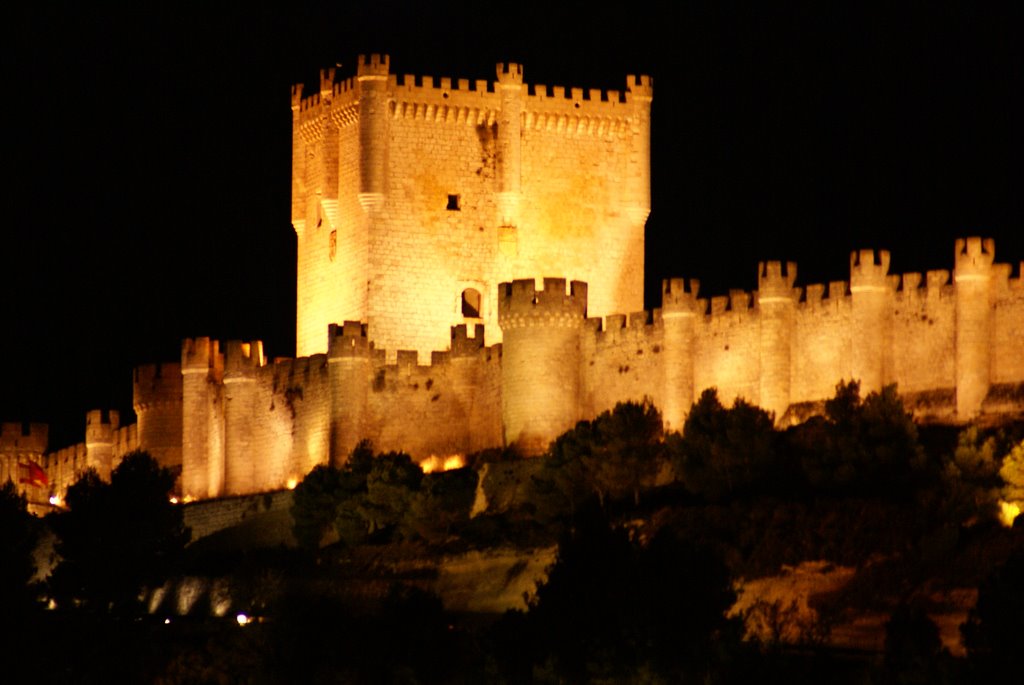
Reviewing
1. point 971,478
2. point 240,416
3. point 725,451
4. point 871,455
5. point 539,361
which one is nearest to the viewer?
point 971,478

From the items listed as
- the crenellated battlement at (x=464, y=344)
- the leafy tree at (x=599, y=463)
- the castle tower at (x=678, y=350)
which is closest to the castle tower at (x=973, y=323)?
the leafy tree at (x=599, y=463)

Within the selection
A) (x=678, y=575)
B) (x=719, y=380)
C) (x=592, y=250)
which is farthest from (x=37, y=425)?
(x=678, y=575)

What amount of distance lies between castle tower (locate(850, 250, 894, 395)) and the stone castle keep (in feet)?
2.67

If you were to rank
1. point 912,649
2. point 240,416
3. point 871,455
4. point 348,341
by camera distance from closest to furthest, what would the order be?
point 912,649, point 871,455, point 348,341, point 240,416

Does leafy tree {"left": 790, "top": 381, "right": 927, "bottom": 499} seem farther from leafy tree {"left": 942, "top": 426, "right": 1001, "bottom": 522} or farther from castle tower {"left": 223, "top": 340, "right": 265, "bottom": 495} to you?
castle tower {"left": 223, "top": 340, "right": 265, "bottom": 495}

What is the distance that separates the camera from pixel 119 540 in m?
73.7

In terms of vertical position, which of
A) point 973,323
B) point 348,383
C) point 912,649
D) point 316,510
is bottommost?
point 912,649

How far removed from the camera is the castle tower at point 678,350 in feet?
234

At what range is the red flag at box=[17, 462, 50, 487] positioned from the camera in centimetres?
8869

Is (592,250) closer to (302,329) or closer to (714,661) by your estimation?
(302,329)

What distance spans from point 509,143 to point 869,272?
1321 cm

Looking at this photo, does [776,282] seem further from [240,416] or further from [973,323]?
[240,416]

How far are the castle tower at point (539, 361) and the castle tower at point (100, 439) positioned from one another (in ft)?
49.4

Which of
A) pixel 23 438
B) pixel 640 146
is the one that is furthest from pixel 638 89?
pixel 23 438
